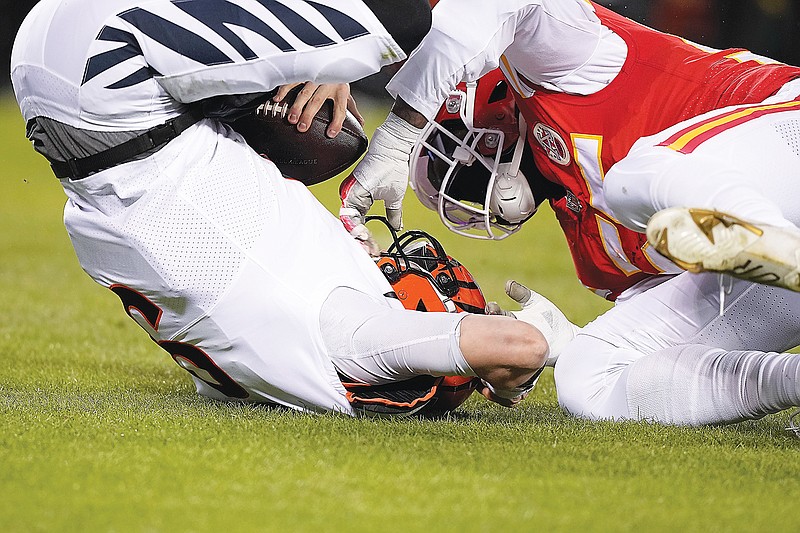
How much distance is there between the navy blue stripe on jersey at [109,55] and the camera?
1.92 m

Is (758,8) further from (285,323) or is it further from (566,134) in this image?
(285,323)

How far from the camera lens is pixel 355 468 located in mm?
1545

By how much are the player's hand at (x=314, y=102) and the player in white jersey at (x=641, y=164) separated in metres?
0.10

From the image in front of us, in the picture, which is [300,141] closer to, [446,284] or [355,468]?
[446,284]

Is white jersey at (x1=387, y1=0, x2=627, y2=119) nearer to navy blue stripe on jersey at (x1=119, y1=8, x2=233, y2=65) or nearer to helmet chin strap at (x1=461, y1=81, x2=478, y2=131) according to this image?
helmet chin strap at (x1=461, y1=81, x2=478, y2=131)

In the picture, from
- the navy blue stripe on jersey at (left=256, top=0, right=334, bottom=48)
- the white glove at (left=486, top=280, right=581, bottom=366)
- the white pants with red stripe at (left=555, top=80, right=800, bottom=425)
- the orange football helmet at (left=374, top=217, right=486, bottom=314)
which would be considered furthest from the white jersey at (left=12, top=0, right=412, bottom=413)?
the white pants with red stripe at (left=555, top=80, right=800, bottom=425)

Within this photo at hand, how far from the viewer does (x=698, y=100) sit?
2189mm

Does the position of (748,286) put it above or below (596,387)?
above

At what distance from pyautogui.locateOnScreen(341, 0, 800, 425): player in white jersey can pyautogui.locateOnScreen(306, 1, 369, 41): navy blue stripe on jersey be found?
0.84ft

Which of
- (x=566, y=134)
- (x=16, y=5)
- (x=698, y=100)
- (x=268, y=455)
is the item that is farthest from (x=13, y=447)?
(x=16, y=5)

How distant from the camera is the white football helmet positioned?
2498 millimetres

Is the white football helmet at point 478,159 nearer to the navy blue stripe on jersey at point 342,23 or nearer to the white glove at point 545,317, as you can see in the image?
the white glove at point 545,317

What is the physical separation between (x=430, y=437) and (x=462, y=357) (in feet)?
0.50

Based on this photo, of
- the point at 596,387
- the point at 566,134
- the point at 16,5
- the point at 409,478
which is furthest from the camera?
the point at 16,5
